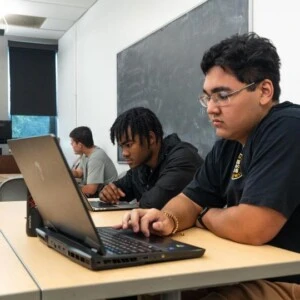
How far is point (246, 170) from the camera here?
1402 mm

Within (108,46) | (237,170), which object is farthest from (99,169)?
(237,170)

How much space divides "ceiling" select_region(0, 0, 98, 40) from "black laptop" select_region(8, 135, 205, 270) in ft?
14.6

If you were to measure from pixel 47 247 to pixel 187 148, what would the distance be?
3.83ft

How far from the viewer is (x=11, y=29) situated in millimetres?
6406

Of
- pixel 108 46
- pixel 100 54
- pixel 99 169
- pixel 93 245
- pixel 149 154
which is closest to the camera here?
pixel 93 245

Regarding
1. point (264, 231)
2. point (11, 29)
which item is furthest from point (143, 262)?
point (11, 29)

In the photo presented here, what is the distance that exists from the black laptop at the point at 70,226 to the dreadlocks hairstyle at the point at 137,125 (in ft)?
3.56

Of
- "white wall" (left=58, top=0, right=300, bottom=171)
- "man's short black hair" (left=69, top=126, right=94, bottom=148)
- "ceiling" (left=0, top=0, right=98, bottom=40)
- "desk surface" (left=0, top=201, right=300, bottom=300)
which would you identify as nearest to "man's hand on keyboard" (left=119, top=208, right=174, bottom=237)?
"desk surface" (left=0, top=201, right=300, bottom=300)

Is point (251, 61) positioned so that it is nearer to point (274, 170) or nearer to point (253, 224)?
point (274, 170)

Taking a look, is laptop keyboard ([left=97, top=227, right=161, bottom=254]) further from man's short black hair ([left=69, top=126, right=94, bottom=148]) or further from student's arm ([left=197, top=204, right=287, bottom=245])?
man's short black hair ([left=69, top=126, right=94, bottom=148])

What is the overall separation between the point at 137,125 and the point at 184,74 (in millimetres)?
1026

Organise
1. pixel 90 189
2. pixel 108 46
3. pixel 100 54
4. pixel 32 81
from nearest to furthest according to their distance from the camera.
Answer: pixel 90 189, pixel 108 46, pixel 100 54, pixel 32 81

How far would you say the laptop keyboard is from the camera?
1024 mm

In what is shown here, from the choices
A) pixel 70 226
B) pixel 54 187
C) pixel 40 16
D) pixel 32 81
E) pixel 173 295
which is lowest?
pixel 173 295
